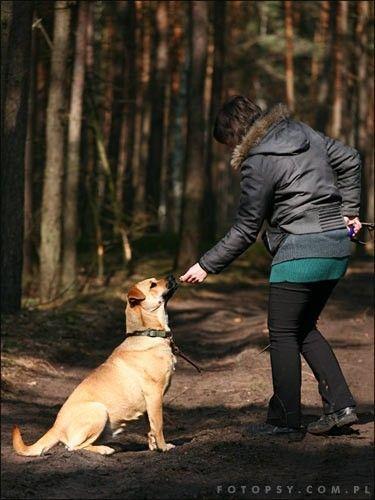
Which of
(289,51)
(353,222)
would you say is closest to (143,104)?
(289,51)

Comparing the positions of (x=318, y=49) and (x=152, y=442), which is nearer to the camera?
(x=152, y=442)

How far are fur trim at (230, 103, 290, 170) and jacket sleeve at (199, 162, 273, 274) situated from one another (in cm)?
10

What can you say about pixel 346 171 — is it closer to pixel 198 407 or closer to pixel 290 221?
pixel 290 221

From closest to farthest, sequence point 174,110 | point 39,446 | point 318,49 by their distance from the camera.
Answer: point 39,446 → point 318,49 → point 174,110

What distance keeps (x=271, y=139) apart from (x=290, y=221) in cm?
59

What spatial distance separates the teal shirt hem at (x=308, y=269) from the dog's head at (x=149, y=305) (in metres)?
1.05

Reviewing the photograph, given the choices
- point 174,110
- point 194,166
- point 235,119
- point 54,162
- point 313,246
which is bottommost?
point 313,246

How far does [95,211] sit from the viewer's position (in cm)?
1927

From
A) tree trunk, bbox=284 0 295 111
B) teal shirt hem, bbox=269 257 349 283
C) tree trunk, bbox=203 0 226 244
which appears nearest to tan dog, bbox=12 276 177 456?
teal shirt hem, bbox=269 257 349 283

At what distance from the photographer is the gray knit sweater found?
22.8ft

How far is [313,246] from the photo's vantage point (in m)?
6.93

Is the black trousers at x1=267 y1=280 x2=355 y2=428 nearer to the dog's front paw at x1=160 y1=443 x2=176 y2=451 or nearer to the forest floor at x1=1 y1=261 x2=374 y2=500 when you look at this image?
the forest floor at x1=1 y1=261 x2=374 y2=500

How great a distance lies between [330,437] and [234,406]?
2.29 metres

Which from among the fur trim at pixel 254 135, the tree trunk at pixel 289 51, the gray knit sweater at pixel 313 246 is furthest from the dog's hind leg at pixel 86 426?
the tree trunk at pixel 289 51
